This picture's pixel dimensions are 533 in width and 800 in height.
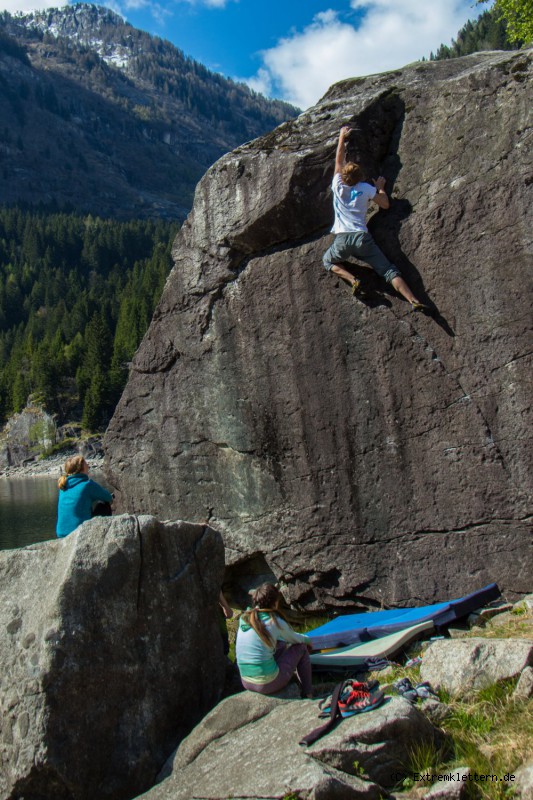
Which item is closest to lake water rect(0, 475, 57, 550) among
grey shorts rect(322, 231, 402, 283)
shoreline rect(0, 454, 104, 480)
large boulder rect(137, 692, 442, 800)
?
shoreline rect(0, 454, 104, 480)

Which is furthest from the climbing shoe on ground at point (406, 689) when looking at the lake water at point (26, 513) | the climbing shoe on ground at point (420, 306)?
the lake water at point (26, 513)

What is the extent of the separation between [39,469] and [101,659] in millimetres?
110934

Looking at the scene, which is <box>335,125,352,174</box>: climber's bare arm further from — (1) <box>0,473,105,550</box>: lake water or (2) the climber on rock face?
(1) <box>0,473,105,550</box>: lake water

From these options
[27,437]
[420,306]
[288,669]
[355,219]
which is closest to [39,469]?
[27,437]

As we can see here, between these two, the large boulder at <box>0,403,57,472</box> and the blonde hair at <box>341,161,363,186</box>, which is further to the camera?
the large boulder at <box>0,403,57,472</box>

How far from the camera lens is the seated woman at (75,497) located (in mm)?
9555

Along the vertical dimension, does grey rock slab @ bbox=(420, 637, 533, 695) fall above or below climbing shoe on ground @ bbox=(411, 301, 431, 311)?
below

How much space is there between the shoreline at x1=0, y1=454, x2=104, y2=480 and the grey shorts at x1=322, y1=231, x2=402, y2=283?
3908 inches

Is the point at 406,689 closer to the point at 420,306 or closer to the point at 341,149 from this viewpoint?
the point at 420,306

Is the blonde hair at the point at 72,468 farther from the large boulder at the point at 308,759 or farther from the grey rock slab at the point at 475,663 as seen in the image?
the grey rock slab at the point at 475,663

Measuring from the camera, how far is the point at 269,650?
7.75 meters

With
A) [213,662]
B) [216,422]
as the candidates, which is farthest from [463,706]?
[216,422]

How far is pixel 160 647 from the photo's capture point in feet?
26.4

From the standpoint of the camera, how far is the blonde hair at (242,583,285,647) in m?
7.81
